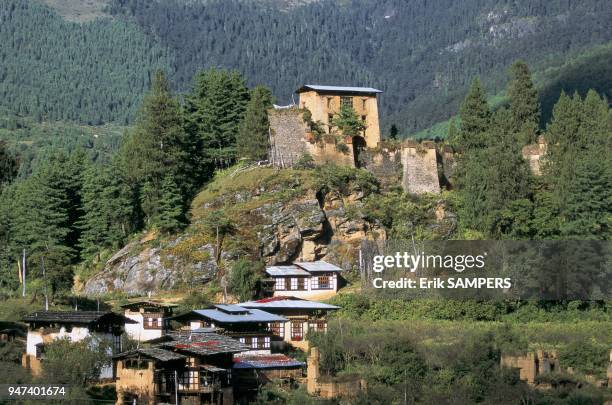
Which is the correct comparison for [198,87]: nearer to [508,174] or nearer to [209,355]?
[508,174]

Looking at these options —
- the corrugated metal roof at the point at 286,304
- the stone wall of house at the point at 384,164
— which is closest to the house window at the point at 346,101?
the stone wall of house at the point at 384,164

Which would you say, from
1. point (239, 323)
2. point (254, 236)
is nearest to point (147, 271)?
point (254, 236)

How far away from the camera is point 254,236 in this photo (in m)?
75.9

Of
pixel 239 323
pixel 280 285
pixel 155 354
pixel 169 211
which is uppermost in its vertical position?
pixel 169 211

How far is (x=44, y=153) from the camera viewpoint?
6093 inches

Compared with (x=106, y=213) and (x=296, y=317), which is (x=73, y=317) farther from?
(x=106, y=213)

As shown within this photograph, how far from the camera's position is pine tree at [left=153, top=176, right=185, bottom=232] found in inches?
3022

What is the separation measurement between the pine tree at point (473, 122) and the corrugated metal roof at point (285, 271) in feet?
55.7

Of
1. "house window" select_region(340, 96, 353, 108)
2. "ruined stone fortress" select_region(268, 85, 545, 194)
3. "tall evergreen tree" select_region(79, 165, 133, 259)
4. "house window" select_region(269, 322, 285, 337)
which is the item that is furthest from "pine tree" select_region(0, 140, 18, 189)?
"house window" select_region(340, 96, 353, 108)

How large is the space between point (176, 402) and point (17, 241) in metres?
31.6

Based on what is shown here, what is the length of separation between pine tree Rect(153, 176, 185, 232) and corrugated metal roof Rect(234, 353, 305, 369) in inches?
639

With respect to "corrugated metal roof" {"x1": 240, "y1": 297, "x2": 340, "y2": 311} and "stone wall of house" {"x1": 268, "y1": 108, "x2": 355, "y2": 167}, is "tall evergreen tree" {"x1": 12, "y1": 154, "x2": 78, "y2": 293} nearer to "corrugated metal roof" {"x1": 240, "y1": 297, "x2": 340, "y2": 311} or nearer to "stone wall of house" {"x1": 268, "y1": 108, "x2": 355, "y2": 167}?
"stone wall of house" {"x1": 268, "y1": 108, "x2": 355, "y2": 167}

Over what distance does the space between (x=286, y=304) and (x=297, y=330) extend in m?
1.73

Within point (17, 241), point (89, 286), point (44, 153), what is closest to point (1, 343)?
point (89, 286)
